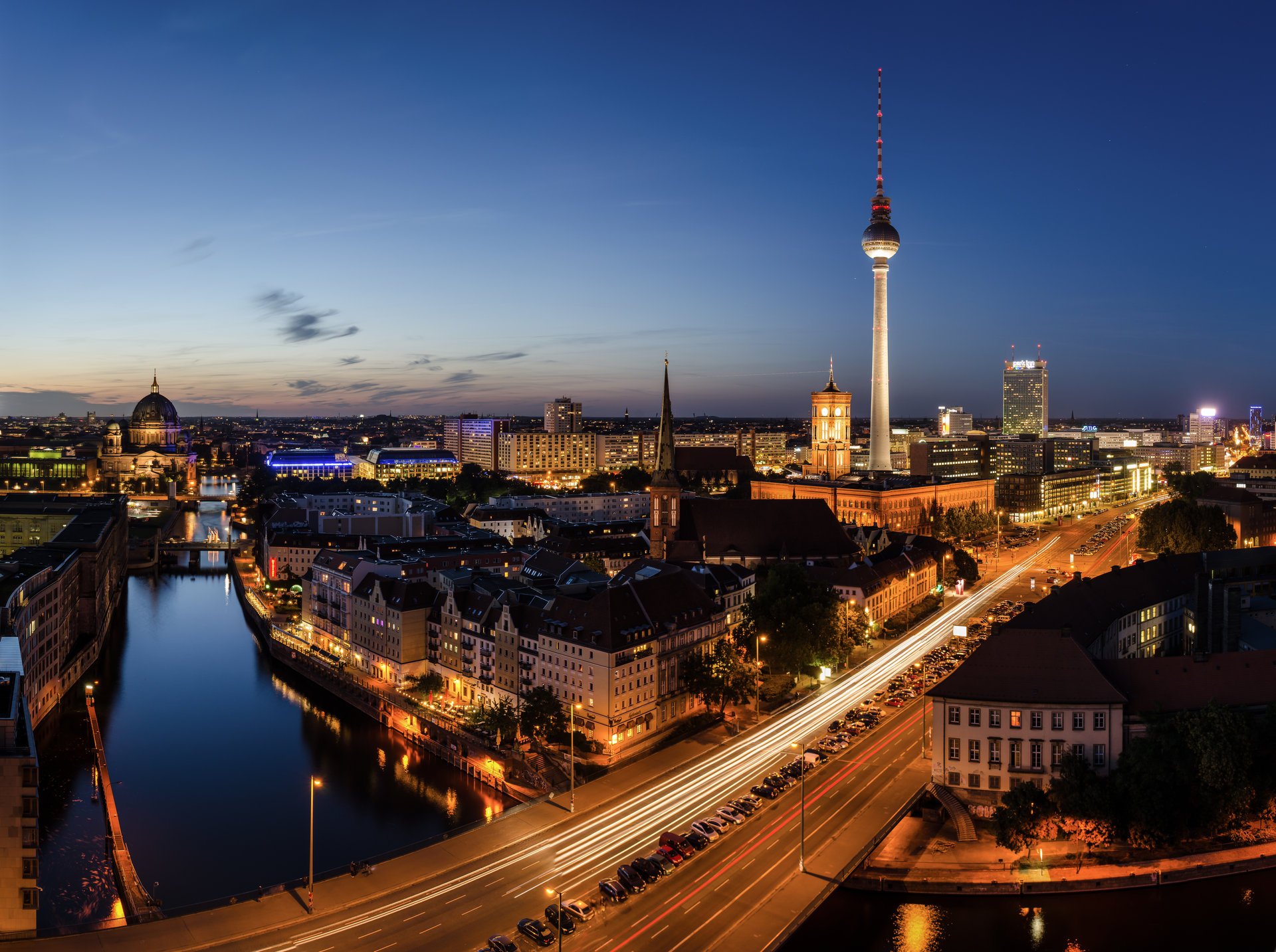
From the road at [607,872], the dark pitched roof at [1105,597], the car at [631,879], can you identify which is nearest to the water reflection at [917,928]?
the road at [607,872]

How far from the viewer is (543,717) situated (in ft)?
94.8

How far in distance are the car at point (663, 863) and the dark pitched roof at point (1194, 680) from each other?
1218 centimetres

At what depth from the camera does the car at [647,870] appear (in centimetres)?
2023

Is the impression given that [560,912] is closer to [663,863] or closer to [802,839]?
[663,863]

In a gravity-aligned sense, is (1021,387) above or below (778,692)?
above

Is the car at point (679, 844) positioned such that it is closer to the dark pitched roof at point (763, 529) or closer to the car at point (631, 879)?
the car at point (631, 879)

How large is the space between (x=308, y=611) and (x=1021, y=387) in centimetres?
17830

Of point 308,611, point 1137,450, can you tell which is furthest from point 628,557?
point 1137,450

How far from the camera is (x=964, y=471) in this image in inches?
4210

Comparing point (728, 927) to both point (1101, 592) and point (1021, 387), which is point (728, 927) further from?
point (1021, 387)

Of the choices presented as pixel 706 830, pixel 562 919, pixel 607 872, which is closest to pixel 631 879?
pixel 607 872

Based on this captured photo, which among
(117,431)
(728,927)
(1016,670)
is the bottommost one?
(728,927)

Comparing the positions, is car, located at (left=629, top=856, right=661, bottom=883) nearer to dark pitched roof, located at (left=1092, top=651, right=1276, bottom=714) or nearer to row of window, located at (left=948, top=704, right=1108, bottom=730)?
row of window, located at (left=948, top=704, right=1108, bottom=730)

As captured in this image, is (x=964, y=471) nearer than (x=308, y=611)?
No
